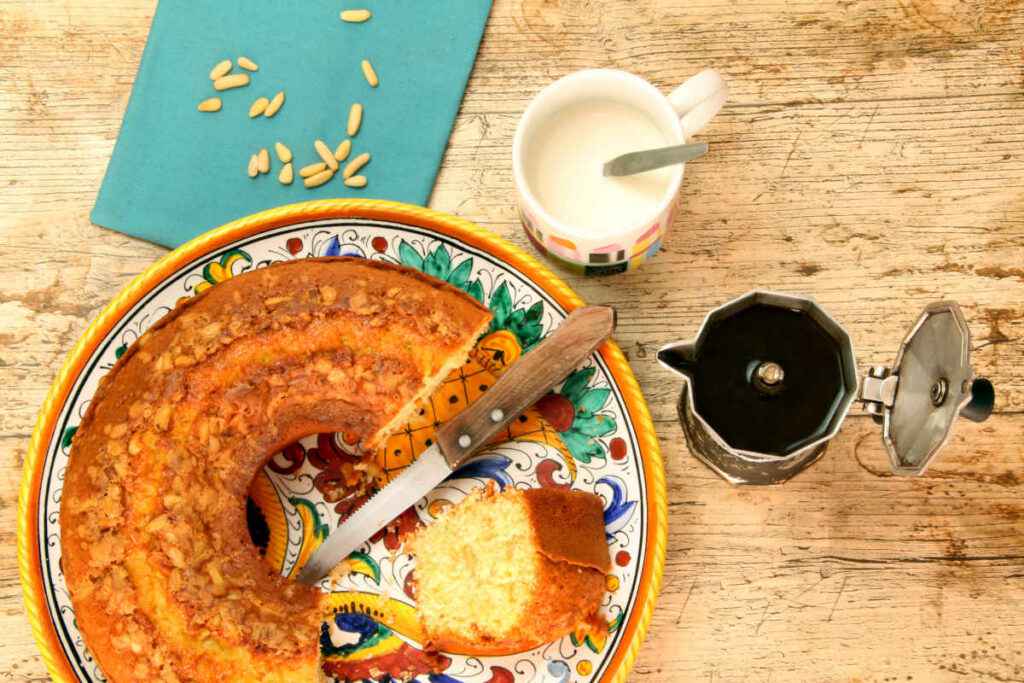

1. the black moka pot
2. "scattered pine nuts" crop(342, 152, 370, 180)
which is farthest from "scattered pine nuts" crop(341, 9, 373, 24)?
the black moka pot

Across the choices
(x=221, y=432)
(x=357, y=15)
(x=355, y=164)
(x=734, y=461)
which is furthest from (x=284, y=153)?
(x=734, y=461)

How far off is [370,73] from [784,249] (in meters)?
0.97

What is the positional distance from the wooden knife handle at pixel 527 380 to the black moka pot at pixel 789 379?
6.8 inches

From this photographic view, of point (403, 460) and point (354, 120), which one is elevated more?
point (354, 120)

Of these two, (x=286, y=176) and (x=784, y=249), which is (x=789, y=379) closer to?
(x=784, y=249)

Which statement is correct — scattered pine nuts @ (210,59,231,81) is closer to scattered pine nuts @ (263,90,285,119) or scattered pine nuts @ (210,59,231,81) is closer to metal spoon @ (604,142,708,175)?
scattered pine nuts @ (263,90,285,119)

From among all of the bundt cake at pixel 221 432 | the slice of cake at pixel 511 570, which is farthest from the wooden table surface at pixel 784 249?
the bundt cake at pixel 221 432

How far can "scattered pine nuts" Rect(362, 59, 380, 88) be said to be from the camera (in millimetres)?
2021

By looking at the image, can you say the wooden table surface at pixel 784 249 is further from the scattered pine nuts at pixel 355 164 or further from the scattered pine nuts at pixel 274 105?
the scattered pine nuts at pixel 274 105

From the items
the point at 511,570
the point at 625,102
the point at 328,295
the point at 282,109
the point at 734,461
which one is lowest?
the point at 511,570

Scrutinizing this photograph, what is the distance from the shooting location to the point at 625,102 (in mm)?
1725

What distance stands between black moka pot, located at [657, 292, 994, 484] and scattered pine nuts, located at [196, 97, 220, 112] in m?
1.13

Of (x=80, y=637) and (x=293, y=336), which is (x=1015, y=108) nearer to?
(x=293, y=336)

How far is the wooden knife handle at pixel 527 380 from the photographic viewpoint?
1743mm
